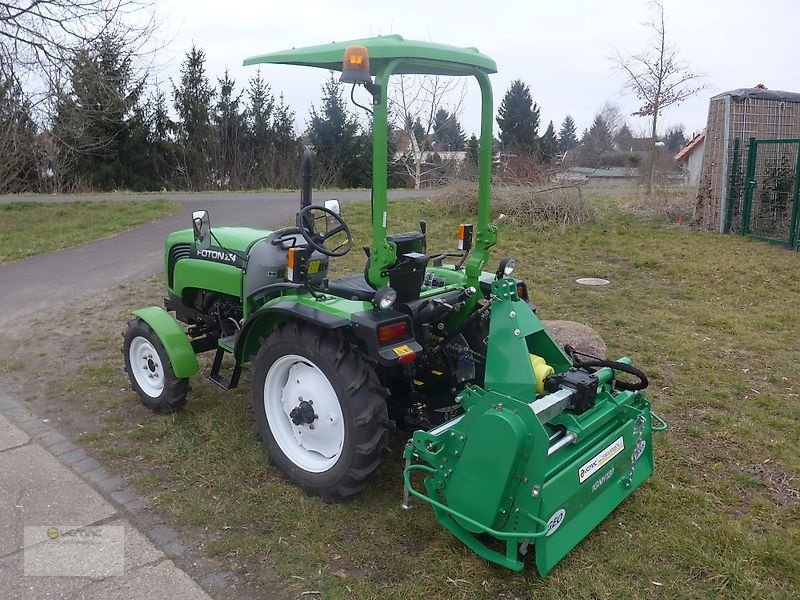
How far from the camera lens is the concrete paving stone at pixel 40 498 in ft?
10.0

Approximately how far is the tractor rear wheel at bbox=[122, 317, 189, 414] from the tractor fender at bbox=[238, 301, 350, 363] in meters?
0.67

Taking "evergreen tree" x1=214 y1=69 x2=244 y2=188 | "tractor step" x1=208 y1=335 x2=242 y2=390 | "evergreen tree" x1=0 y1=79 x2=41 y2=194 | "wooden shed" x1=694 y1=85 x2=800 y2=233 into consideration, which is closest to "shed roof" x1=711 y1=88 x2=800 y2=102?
"wooden shed" x1=694 y1=85 x2=800 y2=233

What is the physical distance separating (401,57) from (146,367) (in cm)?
277

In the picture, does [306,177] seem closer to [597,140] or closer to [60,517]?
[60,517]

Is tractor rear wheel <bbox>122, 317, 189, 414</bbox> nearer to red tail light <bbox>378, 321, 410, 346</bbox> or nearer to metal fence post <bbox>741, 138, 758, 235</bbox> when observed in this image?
red tail light <bbox>378, 321, 410, 346</bbox>

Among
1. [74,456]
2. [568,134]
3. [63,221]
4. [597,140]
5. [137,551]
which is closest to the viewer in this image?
[137,551]

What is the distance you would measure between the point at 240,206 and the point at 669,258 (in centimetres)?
1018

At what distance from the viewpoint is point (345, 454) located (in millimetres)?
2982

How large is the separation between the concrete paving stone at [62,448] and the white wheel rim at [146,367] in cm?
56

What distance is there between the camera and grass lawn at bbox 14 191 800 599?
2.61 m

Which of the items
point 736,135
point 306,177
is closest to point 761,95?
point 736,135

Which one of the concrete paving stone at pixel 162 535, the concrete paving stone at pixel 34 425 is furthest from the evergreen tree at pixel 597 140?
the concrete paving stone at pixel 162 535

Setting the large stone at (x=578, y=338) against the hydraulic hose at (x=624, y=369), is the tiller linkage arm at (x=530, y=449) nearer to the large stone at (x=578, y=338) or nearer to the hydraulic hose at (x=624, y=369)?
the hydraulic hose at (x=624, y=369)

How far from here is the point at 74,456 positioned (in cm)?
373
